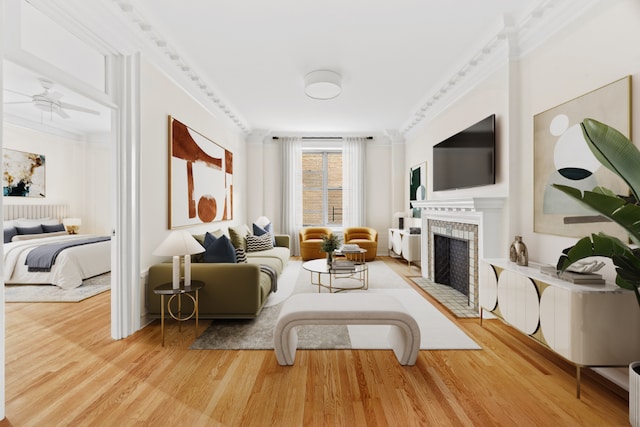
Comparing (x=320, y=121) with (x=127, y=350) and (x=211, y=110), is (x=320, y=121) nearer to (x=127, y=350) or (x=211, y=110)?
(x=211, y=110)

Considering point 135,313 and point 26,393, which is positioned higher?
point 135,313

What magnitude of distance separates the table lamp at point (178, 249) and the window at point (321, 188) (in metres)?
4.90

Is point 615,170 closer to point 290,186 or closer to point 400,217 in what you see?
point 400,217

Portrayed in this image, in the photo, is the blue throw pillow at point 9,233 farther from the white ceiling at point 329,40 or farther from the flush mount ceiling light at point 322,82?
the flush mount ceiling light at point 322,82

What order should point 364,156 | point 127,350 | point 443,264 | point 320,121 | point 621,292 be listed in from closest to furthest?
point 621,292 < point 127,350 < point 443,264 < point 320,121 < point 364,156

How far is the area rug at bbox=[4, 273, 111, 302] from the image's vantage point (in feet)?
12.8

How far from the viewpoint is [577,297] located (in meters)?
1.93

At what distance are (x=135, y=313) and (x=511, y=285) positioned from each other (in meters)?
3.30

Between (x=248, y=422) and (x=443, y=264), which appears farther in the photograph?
(x=443, y=264)

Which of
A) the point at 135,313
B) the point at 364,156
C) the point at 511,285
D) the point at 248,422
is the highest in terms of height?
the point at 364,156

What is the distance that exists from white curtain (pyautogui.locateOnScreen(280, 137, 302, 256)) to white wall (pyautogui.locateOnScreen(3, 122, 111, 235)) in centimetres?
371

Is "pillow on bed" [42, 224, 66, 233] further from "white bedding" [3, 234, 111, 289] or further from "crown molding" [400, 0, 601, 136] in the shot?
"crown molding" [400, 0, 601, 136]

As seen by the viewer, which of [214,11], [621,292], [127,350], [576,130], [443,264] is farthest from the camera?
[443,264]

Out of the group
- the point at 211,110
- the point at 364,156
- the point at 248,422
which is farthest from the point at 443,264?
the point at 211,110
